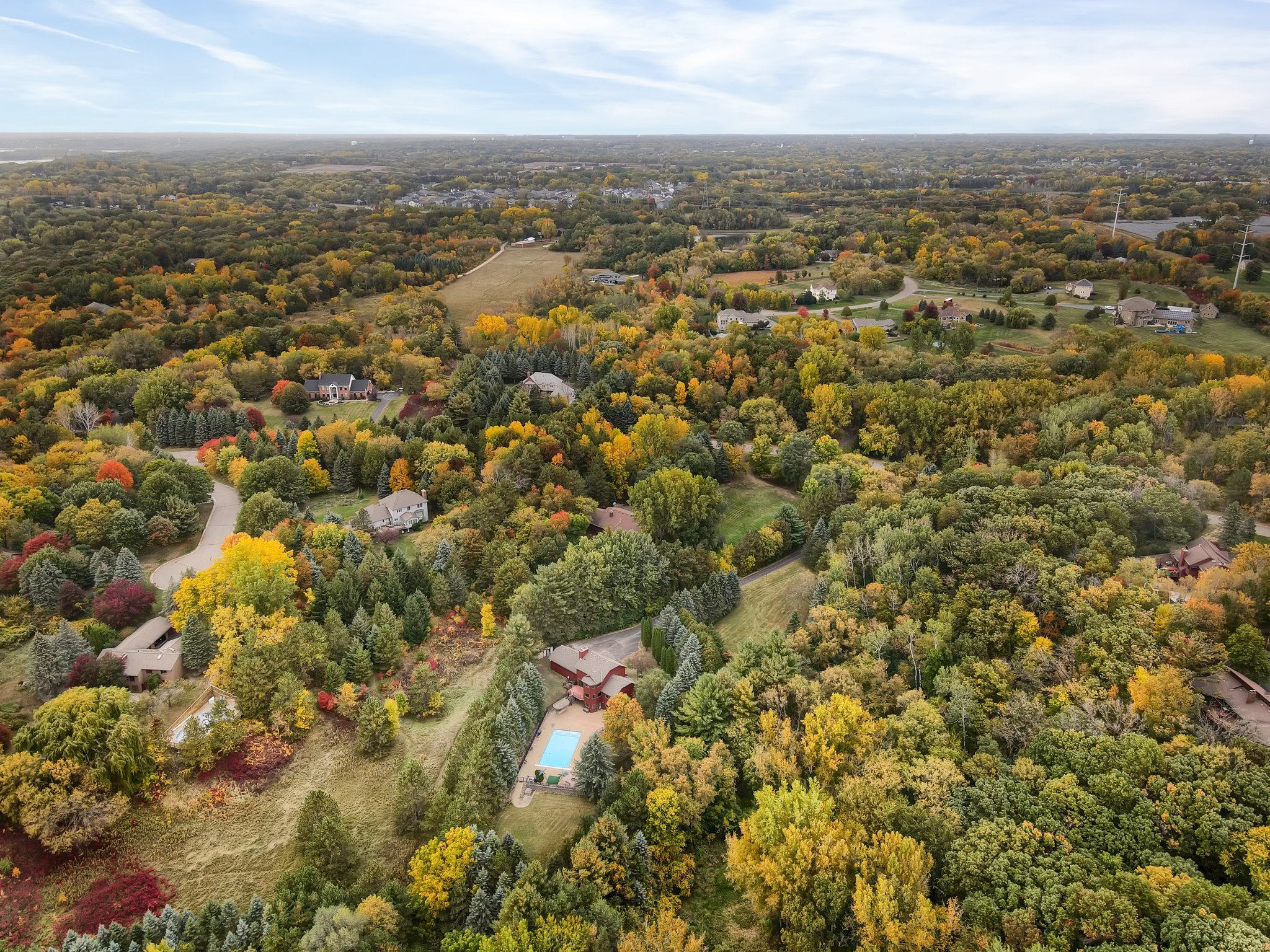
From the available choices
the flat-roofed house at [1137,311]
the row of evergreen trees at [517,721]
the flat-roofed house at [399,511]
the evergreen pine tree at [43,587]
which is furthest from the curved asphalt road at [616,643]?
the flat-roofed house at [1137,311]

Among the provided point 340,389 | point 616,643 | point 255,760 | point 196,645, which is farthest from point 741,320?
point 255,760

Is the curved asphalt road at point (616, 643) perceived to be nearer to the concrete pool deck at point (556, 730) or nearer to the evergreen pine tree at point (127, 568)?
the concrete pool deck at point (556, 730)

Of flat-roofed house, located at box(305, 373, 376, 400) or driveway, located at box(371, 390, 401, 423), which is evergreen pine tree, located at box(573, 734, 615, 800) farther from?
flat-roofed house, located at box(305, 373, 376, 400)

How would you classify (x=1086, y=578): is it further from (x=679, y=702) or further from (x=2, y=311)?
(x=2, y=311)

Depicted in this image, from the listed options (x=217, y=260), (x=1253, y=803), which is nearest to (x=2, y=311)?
(x=217, y=260)

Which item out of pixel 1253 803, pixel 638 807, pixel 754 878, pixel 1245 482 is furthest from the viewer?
pixel 1245 482

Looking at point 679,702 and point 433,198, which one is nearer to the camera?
point 679,702
